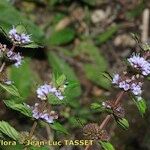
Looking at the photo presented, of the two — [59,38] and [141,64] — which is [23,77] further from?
[141,64]

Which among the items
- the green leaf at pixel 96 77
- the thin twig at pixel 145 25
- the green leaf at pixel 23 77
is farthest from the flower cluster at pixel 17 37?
the thin twig at pixel 145 25

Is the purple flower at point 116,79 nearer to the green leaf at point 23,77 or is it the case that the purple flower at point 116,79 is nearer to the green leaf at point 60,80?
the green leaf at point 60,80

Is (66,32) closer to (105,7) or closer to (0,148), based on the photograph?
(105,7)

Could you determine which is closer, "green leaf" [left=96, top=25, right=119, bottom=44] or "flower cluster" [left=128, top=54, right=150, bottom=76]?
"flower cluster" [left=128, top=54, right=150, bottom=76]

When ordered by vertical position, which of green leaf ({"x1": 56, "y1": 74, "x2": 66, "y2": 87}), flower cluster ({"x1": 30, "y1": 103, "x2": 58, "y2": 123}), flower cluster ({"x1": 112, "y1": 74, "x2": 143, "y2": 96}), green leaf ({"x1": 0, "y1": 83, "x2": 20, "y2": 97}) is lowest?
flower cluster ({"x1": 30, "y1": 103, "x2": 58, "y2": 123})

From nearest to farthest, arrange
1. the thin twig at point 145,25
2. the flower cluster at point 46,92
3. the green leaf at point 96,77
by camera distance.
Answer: the flower cluster at point 46,92, the green leaf at point 96,77, the thin twig at point 145,25

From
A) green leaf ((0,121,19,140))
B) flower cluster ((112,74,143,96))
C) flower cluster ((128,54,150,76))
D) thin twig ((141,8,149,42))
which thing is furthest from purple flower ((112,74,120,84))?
thin twig ((141,8,149,42))

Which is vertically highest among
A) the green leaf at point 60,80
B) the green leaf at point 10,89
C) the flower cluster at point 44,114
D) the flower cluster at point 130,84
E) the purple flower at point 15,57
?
the purple flower at point 15,57

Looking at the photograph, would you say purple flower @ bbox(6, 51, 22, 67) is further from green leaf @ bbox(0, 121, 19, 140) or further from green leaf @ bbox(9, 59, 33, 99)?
green leaf @ bbox(9, 59, 33, 99)
